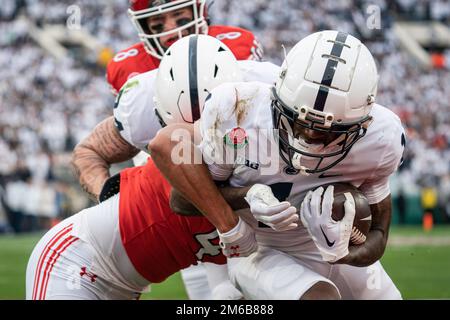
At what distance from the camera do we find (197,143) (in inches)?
141

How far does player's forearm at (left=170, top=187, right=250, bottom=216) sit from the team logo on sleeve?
18cm

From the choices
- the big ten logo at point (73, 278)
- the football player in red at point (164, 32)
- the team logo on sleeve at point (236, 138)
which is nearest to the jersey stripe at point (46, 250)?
the big ten logo at point (73, 278)

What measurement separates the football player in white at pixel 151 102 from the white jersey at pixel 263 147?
0.26m

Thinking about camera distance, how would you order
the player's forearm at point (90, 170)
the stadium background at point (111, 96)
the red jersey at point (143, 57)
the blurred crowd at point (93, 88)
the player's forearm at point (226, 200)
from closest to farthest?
the player's forearm at point (226, 200) < the player's forearm at point (90, 170) < the red jersey at point (143, 57) < the stadium background at point (111, 96) < the blurred crowd at point (93, 88)

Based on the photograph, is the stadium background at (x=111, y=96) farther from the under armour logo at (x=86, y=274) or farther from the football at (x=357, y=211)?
the football at (x=357, y=211)

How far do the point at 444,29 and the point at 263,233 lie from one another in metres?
19.6

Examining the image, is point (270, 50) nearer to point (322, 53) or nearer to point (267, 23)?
point (267, 23)

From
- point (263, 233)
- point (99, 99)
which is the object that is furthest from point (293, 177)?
point (99, 99)

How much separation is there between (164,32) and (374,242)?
182 centimetres

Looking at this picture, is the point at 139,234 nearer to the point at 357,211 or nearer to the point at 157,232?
the point at 157,232

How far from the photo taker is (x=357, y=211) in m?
3.48

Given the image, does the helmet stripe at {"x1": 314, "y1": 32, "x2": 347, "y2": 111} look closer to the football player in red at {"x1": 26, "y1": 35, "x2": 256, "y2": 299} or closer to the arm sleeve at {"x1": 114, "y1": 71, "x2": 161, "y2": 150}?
the football player in red at {"x1": 26, "y1": 35, "x2": 256, "y2": 299}

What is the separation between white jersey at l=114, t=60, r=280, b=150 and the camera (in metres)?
4.10

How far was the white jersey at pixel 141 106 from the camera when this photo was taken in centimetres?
410
